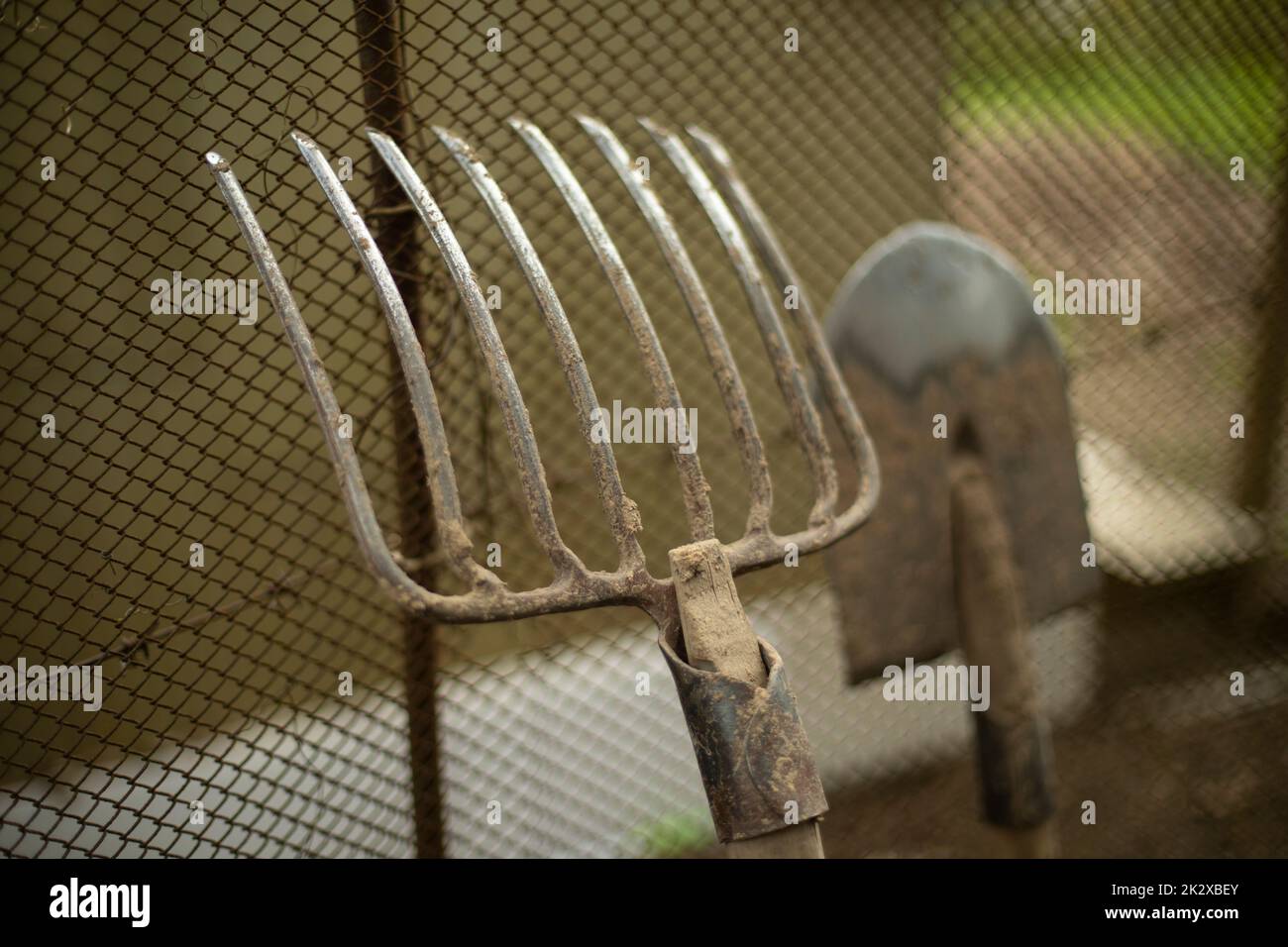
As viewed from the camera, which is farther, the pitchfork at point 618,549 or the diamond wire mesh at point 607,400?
the diamond wire mesh at point 607,400

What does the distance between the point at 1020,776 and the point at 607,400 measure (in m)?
1.22

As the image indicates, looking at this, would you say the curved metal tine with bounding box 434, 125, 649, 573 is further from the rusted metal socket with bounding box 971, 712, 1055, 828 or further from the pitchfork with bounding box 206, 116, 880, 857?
the rusted metal socket with bounding box 971, 712, 1055, 828

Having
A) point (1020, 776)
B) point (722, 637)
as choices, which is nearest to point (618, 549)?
point (722, 637)

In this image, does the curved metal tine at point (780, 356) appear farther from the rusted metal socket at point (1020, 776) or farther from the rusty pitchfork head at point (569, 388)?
the rusted metal socket at point (1020, 776)

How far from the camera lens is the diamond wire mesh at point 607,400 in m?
1.55

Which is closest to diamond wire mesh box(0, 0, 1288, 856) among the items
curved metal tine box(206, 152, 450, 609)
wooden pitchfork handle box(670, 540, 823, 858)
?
curved metal tine box(206, 152, 450, 609)

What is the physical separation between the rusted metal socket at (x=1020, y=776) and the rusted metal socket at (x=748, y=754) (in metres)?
0.73

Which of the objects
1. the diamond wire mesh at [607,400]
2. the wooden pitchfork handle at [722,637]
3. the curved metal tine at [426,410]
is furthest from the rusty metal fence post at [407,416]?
the wooden pitchfork handle at [722,637]

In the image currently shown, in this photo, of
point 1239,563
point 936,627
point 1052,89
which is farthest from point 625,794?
point 1052,89

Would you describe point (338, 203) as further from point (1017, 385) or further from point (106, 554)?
point (1017, 385)

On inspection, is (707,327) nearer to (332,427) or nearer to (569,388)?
(569,388)

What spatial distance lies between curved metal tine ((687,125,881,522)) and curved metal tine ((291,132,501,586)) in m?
0.50

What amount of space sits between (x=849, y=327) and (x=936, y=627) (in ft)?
1.82
